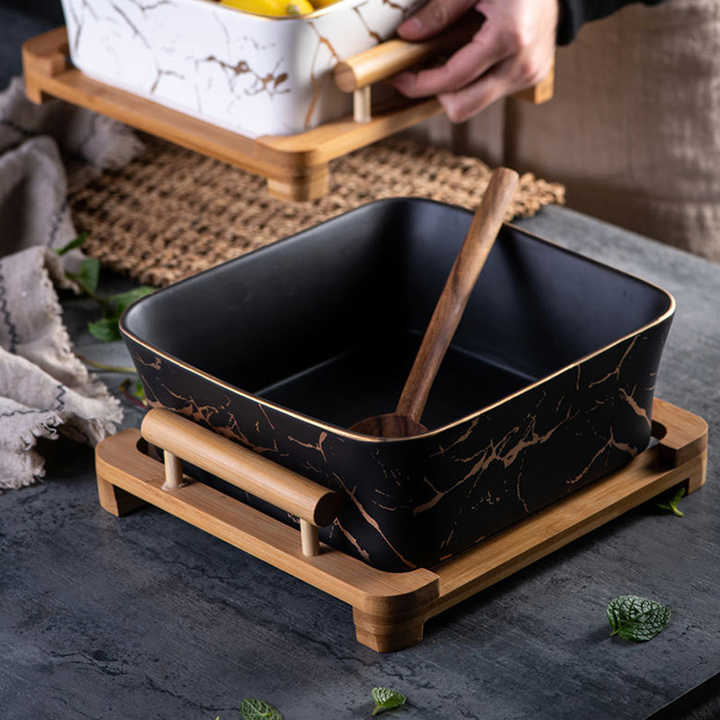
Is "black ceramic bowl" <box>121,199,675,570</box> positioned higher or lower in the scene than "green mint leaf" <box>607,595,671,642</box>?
higher

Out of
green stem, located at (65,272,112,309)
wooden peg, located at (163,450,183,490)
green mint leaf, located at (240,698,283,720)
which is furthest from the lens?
green stem, located at (65,272,112,309)

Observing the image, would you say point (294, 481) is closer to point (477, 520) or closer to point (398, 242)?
point (477, 520)

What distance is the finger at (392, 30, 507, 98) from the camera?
94cm

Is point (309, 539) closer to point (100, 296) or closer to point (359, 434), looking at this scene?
point (359, 434)

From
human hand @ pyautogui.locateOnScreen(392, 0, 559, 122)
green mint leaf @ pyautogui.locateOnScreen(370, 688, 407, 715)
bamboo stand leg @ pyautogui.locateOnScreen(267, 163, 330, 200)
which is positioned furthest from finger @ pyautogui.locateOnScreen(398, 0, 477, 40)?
green mint leaf @ pyautogui.locateOnScreen(370, 688, 407, 715)

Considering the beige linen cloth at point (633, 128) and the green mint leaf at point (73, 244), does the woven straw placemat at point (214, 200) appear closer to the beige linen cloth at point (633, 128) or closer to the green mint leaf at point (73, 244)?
the green mint leaf at point (73, 244)

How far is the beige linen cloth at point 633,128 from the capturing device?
1.40m

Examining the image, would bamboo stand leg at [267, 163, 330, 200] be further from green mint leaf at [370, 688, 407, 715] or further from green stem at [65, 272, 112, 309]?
green mint leaf at [370, 688, 407, 715]

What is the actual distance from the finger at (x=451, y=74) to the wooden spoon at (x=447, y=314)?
0.42 feet

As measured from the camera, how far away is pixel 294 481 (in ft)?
2.16

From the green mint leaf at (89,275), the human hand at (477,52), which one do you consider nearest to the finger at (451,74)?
the human hand at (477,52)

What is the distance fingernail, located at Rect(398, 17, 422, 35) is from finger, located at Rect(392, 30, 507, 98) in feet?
0.16

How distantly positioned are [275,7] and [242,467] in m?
0.34

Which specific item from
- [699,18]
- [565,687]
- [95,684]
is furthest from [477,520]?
[699,18]
